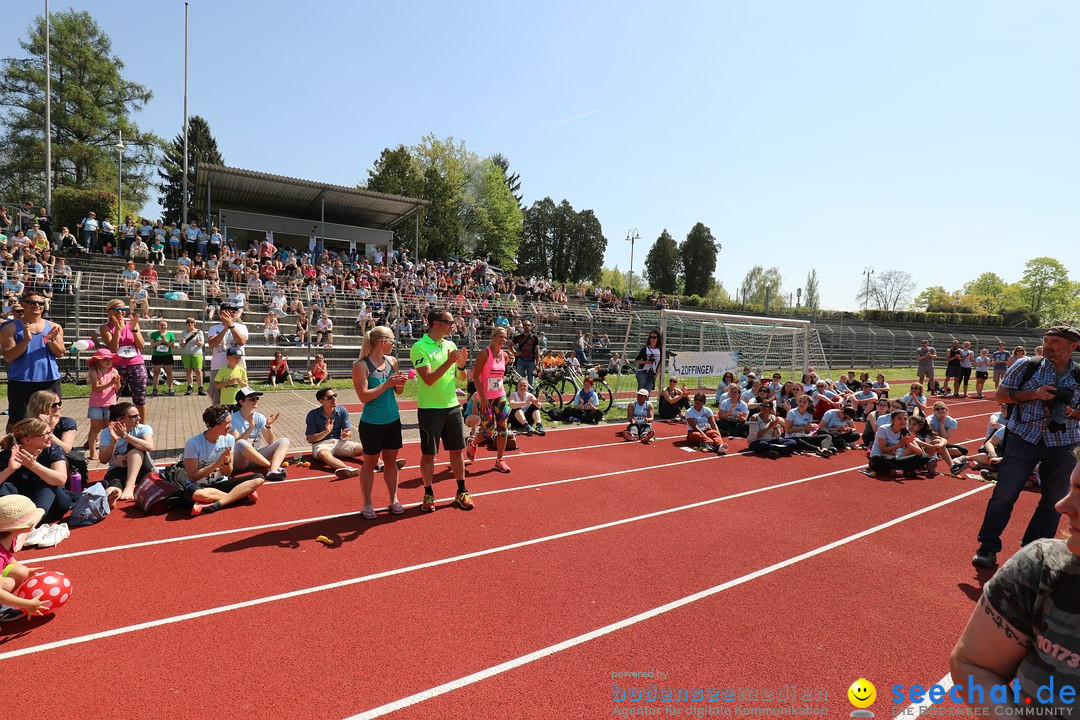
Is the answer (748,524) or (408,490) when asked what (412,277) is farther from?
(748,524)

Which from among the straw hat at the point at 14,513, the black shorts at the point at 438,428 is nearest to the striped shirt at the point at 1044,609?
the black shorts at the point at 438,428

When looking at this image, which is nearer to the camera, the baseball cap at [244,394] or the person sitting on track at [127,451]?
the person sitting on track at [127,451]

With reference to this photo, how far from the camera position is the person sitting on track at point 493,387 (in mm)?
7633

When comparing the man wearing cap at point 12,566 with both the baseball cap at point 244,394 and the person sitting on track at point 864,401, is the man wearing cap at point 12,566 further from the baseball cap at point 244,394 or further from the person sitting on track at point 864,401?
the person sitting on track at point 864,401

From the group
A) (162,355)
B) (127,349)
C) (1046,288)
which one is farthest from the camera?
(1046,288)

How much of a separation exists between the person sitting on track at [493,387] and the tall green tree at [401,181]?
43451 mm

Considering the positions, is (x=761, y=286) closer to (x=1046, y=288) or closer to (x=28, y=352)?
(x=1046, y=288)

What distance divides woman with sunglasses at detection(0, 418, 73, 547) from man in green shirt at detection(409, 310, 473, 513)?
133 inches

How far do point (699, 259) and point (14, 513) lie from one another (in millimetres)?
87010

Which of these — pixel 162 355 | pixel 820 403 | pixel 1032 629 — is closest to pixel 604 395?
pixel 820 403

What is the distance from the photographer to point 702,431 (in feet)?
35.3

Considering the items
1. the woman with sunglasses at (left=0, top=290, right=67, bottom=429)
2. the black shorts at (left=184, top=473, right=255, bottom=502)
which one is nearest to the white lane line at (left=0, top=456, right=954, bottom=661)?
the black shorts at (left=184, top=473, right=255, bottom=502)

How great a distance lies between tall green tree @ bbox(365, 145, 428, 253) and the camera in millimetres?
49312

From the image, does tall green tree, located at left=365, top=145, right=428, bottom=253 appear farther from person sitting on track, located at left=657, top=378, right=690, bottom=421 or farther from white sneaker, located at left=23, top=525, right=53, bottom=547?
white sneaker, located at left=23, top=525, right=53, bottom=547
